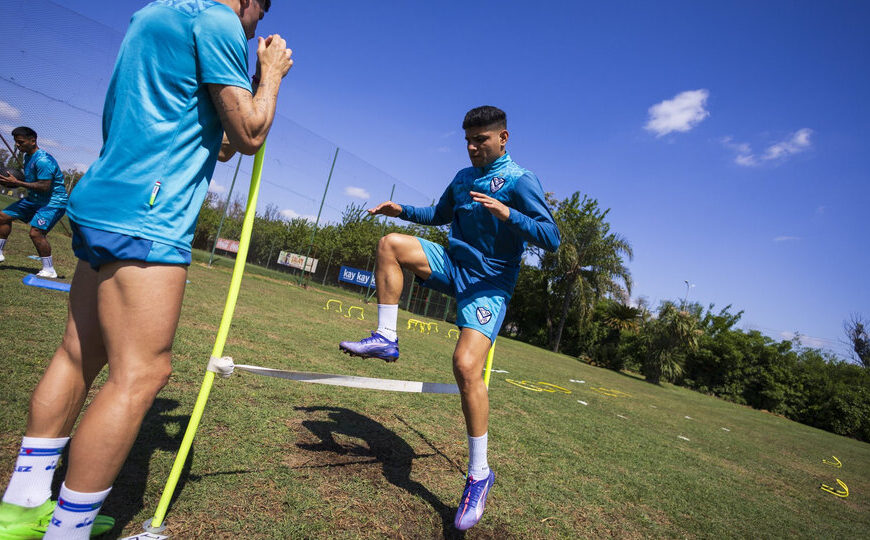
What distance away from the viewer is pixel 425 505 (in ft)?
8.33

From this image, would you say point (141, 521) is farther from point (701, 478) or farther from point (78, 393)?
point (701, 478)

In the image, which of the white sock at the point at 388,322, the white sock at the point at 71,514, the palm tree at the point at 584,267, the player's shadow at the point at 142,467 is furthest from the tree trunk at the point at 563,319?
the white sock at the point at 71,514

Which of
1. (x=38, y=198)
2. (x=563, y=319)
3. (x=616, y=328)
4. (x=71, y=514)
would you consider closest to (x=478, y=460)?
(x=71, y=514)

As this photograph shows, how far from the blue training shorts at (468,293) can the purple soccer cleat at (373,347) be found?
0.45 m

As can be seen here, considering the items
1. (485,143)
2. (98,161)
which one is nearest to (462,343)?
(485,143)

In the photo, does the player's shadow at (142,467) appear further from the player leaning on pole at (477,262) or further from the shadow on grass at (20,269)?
the shadow on grass at (20,269)

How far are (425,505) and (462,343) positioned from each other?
39.2 inches

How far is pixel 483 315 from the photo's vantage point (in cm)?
260

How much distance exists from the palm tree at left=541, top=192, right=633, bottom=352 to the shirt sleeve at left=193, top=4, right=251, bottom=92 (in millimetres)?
29863

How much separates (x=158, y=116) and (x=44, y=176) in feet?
23.2

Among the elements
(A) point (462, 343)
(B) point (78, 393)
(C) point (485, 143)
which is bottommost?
(B) point (78, 393)

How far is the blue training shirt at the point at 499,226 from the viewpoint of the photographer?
2.51 meters

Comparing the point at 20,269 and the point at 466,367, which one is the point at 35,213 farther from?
the point at 466,367

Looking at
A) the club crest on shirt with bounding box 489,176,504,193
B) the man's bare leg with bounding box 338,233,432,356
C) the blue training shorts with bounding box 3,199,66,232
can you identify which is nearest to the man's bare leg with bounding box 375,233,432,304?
the man's bare leg with bounding box 338,233,432,356
